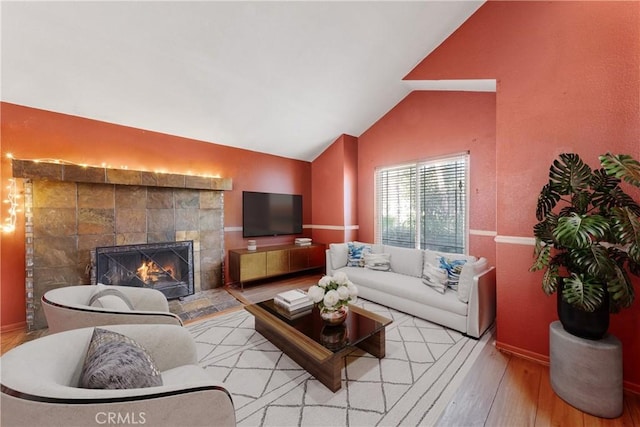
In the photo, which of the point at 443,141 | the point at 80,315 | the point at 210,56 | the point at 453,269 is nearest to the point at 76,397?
the point at 80,315

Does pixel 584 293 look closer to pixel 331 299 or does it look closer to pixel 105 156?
pixel 331 299

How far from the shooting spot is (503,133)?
2.31 meters

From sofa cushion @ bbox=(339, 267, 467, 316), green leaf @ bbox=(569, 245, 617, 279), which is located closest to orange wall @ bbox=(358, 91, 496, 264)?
sofa cushion @ bbox=(339, 267, 467, 316)

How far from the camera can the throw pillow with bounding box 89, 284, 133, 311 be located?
1675 mm

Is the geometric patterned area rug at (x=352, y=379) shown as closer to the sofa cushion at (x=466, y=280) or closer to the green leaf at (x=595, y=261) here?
the sofa cushion at (x=466, y=280)

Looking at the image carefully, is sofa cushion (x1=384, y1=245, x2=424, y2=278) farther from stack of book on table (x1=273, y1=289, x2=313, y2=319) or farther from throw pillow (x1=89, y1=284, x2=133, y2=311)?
throw pillow (x1=89, y1=284, x2=133, y2=311)

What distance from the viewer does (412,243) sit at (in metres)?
4.19

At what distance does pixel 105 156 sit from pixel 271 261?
2.82 metres

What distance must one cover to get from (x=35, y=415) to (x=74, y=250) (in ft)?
10.2

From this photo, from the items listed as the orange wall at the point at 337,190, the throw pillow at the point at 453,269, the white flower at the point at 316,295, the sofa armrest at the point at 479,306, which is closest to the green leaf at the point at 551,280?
the sofa armrest at the point at 479,306

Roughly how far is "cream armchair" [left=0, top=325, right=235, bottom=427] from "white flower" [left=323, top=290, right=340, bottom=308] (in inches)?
40.0

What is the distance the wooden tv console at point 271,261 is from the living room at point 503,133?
0.41 m

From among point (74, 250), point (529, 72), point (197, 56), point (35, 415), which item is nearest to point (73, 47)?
point (197, 56)

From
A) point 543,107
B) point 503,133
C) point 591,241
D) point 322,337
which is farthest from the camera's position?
point 503,133
